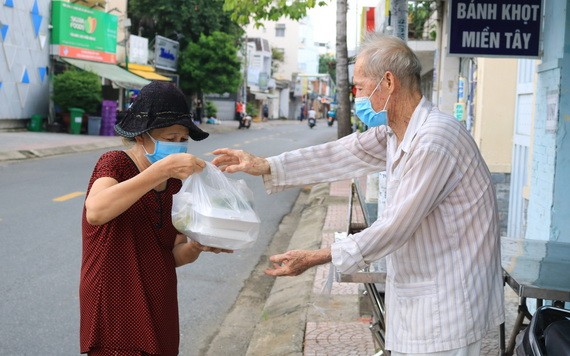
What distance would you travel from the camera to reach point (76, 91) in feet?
86.7

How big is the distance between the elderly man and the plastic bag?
0.40 meters

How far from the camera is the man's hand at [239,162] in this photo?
9.75 ft

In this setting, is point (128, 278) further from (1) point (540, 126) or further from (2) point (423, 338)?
(1) point (540, 126)

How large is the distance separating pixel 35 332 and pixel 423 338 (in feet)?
12.6

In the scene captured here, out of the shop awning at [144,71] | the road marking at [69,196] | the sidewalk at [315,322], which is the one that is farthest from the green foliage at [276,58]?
the sidewalk at [315,322]

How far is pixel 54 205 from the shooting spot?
11.1 meters

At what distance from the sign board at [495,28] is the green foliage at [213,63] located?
33.2 m

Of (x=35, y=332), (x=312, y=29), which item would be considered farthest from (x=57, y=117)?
(x=312, y=29)

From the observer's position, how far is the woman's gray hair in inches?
100

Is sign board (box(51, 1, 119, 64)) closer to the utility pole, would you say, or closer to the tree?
the tree

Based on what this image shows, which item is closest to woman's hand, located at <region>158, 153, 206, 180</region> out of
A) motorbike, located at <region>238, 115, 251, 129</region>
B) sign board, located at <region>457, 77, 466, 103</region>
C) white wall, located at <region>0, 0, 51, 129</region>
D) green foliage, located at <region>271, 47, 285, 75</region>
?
sign board, located at <region>457, 77, 466, 103</region>

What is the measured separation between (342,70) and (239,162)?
14.4m

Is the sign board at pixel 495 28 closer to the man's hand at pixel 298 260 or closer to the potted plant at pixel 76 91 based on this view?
the man's hand at pixel 298 260

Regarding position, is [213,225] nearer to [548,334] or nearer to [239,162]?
[239,162]
